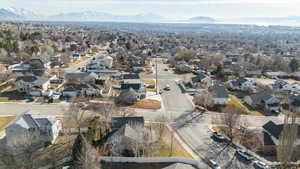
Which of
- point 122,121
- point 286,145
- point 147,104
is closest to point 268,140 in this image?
point 286,145

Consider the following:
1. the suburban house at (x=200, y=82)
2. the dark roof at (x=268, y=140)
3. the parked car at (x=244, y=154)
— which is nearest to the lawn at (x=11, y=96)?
the suburban house at (x=200, y=82)

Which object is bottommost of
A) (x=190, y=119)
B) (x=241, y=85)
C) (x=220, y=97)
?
(x=190, y=119)

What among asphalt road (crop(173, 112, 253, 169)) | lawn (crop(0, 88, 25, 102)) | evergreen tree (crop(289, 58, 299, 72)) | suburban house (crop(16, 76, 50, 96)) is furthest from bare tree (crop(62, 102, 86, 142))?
evergreen tree (crop(289, 58, 299, 72))

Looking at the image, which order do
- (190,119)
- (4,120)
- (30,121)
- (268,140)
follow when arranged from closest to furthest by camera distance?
(30,121)
(268,140)
(4,120)
(190,119)

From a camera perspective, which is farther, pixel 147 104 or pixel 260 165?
pixel 147 104

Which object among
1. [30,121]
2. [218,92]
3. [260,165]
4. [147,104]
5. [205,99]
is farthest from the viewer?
[218,92]

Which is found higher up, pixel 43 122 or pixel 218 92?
pixel 218 92

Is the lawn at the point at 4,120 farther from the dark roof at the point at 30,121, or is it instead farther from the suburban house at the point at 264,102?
the suburban house at the point at 264,102

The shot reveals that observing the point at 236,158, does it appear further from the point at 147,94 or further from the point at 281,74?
the point at 281,74

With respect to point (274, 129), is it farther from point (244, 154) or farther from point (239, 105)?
point (239, 105)
